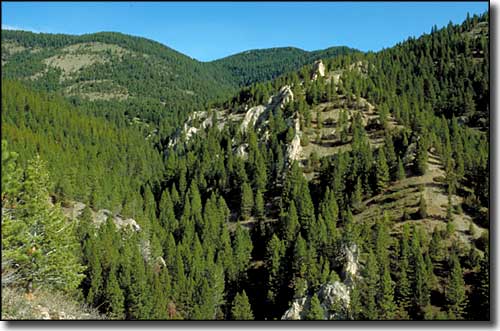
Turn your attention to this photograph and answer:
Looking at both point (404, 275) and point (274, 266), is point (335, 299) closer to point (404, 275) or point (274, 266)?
point (404, 275)

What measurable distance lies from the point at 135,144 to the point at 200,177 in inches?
1432

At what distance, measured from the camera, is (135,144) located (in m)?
103

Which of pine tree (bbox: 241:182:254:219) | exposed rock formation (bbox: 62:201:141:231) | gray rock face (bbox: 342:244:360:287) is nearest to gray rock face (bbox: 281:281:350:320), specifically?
gray rock face (bbox: 342:244:360:287)

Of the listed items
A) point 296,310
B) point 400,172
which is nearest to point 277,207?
point 400,172

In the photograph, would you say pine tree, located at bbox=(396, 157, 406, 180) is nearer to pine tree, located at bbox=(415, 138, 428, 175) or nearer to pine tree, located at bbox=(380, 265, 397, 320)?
pine tree, located at bbox=(415, 138, 428, 175)

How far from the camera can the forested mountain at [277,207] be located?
25.9 meters

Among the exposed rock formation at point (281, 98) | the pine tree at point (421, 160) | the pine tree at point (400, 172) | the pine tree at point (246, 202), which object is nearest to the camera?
the pine tree at point (421, 160)

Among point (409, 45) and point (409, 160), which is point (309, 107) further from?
point (409, 45)

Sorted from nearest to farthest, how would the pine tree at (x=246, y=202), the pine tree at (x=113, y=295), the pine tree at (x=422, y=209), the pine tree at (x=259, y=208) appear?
the pine tree at (x=113, y=295) < the pine tree at (x=422, y=209) < the pine tree at (x=259, y=208) < the pine tree at (x=246, y=202)

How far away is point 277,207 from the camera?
202 ft

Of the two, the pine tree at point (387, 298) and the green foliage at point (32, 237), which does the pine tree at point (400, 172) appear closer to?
the pine tree at point (387, 298)

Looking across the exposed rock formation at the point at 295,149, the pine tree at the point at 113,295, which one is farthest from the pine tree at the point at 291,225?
the pine tree at the point at 113,295

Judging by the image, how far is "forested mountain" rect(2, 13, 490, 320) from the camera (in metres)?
25.9

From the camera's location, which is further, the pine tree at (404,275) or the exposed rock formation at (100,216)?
the exposed rock formation at (100,216)
